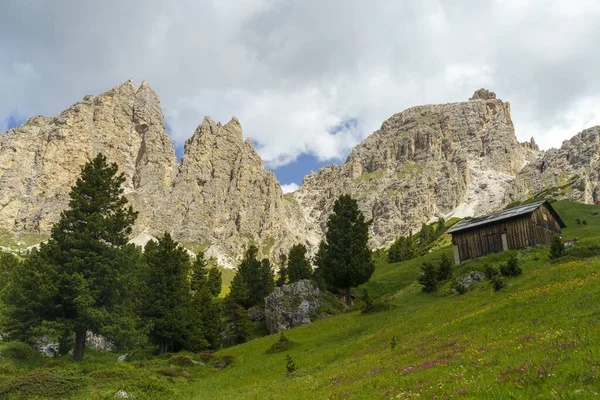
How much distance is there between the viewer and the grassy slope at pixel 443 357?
1092 centimetres

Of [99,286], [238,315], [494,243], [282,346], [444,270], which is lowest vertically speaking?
[282,346]

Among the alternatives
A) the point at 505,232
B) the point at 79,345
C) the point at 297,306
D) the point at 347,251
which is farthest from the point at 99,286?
the point at 505,232

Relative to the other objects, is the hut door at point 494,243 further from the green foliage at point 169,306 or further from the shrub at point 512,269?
the green foliage at point 169,306

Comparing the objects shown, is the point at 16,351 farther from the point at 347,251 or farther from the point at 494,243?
the point at 494,243

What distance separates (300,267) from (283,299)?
3000 cm

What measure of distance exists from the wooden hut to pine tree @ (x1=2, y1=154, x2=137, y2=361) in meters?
48.0

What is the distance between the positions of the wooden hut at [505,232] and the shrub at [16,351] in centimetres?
5755

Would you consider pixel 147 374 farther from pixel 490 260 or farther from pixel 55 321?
pixel 490 260

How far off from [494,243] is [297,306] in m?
31.2

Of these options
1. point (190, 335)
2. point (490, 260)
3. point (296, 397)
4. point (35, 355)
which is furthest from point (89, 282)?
point (490, 260)

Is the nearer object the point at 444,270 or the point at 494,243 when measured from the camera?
the point at 444,270

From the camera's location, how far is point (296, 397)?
1803 centimetres

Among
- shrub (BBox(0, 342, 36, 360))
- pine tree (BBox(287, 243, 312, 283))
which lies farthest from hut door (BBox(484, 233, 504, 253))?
shrub (BBox(0, 342, 36, 360))

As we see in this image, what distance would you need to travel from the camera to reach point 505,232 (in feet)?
185
